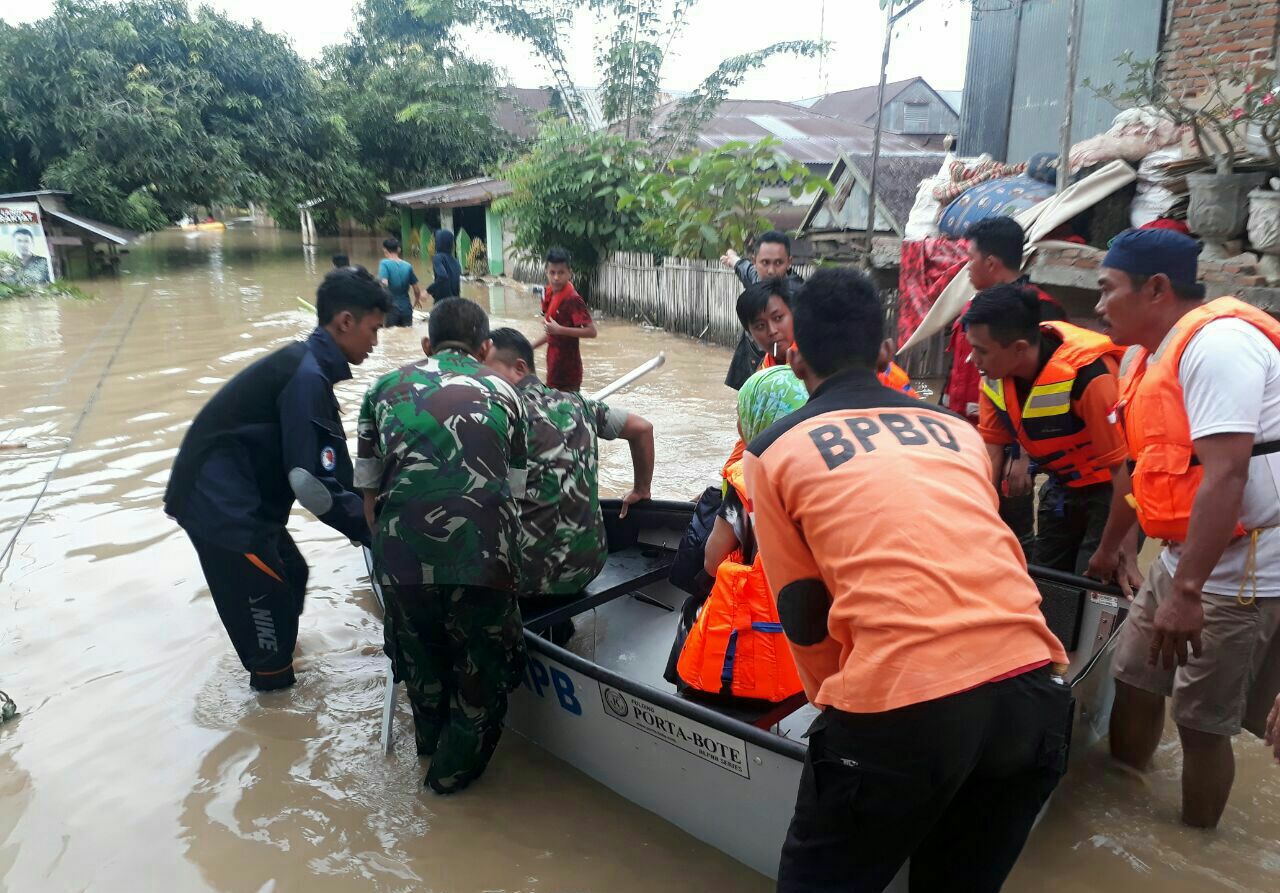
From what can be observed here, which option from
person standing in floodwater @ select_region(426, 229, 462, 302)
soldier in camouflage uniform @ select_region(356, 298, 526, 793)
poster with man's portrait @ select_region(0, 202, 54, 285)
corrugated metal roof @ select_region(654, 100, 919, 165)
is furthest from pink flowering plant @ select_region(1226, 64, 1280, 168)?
poster with man's portrait @ select_region(0, 202, 54, 285)

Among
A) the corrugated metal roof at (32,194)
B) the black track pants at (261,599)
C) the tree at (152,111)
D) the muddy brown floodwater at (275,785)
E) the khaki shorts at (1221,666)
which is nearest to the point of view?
the khaki shorts at (1221,666)

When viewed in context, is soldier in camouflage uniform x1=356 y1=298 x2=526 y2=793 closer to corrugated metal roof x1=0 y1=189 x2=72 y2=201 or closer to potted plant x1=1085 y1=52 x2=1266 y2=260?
potted plant x1=1085 y1=52 x2=1266 y2=260

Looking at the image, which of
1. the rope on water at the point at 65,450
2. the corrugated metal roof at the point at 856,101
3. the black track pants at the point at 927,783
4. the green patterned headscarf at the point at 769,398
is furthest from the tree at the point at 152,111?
the black track pants at the point at 927,783

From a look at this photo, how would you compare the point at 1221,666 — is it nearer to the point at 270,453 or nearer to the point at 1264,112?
the point at 270,453

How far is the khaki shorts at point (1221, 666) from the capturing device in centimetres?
256

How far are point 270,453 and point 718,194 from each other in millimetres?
10804

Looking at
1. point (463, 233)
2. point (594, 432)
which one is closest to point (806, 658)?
point (594, 432)

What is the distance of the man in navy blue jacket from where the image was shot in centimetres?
355

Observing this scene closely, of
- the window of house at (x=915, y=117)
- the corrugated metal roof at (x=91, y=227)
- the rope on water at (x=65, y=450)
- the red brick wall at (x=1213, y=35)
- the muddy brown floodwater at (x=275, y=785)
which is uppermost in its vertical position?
the window of house at (x=915, y=117)

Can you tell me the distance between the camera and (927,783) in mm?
1758

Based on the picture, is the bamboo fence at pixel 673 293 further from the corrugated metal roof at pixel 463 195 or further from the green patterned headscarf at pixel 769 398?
the green patterned headscarf at pixel 769 398

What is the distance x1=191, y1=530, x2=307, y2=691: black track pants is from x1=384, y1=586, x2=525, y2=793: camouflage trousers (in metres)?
0.87

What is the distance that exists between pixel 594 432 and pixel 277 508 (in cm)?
136

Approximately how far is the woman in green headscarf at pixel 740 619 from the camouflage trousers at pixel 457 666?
644 mm
